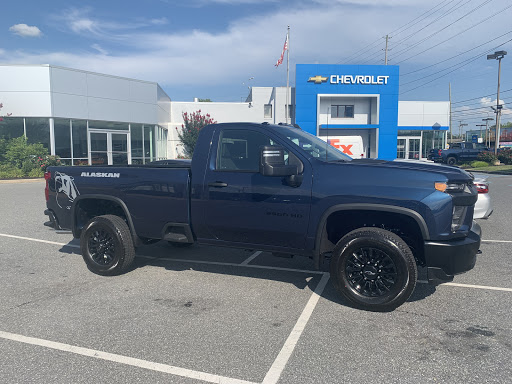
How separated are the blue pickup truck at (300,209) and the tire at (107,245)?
Result: 0.01m

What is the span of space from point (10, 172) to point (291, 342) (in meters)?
21.8

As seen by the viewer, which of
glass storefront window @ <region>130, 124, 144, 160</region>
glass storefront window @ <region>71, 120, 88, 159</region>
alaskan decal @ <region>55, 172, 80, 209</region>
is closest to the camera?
alaskan decal @ <region>55, 172, 80, 209</region>

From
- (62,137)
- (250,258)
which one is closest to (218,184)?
(250,258)

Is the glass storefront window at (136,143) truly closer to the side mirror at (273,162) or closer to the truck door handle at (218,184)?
the truck door handle at (218,184)

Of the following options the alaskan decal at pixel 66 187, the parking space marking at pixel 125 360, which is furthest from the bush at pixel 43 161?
the parking space marking at pixel 125 360

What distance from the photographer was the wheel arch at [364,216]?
3.95 meters

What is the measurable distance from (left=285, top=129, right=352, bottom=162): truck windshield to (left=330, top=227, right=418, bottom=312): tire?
95 centimetres

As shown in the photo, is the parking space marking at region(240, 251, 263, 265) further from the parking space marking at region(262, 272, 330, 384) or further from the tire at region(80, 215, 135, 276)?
the tire at region(80, 215, 135, 276)

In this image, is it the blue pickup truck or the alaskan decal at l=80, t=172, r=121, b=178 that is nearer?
the blue pickup truck

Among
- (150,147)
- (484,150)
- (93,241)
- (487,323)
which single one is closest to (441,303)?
(487,323)

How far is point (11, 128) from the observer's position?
2222 centimetres

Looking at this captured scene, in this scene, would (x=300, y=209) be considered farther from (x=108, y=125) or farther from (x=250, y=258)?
(x=108, y=125)

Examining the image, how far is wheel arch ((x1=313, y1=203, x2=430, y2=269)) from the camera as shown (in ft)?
13.0

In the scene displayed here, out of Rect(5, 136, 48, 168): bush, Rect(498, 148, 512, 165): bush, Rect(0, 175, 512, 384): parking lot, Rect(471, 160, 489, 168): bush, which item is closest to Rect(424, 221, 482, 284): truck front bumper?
Rect(0, 175, 512, 384): parking lot
